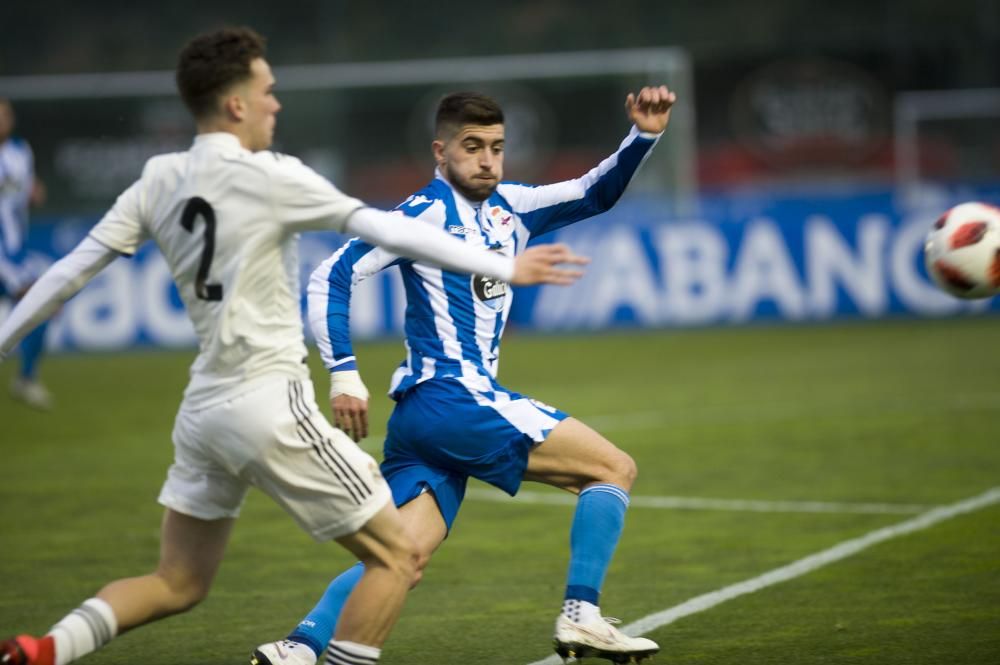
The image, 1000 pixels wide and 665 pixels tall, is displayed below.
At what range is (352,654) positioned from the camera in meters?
4.41

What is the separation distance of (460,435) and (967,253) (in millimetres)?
2373

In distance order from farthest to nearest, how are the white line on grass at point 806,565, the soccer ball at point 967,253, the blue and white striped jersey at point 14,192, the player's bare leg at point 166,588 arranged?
the blue and white striped jersey at point 14,192 < the soccer ball at point 967,253 < the white line on grass at point 806,565 < the player's bare leg at point 166,588

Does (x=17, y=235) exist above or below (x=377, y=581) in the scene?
above

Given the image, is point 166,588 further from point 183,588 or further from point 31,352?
point 31,352

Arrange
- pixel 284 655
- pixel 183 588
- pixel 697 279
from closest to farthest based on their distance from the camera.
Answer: pixel 183 588
pixel 284 655
pixel 697 279

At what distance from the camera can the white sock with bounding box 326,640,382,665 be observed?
441 cm

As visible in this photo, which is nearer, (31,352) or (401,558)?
(401,558)

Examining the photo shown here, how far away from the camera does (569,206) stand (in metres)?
5.71

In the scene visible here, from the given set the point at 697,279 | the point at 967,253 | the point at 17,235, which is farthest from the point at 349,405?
the point at 697,279

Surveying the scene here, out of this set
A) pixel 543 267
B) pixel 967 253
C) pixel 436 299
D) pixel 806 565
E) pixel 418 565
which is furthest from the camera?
pixel 806 565

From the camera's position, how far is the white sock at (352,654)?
441 centimetres

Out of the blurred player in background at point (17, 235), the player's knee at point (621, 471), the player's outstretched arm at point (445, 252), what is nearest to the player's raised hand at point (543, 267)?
the player's outstretched arm at point (445, 252)

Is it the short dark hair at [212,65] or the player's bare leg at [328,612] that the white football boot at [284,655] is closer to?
the player's bare leg at [328,612]


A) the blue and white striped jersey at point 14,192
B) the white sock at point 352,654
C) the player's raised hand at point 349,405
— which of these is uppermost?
the blue and white striped jersey at point 14,192
